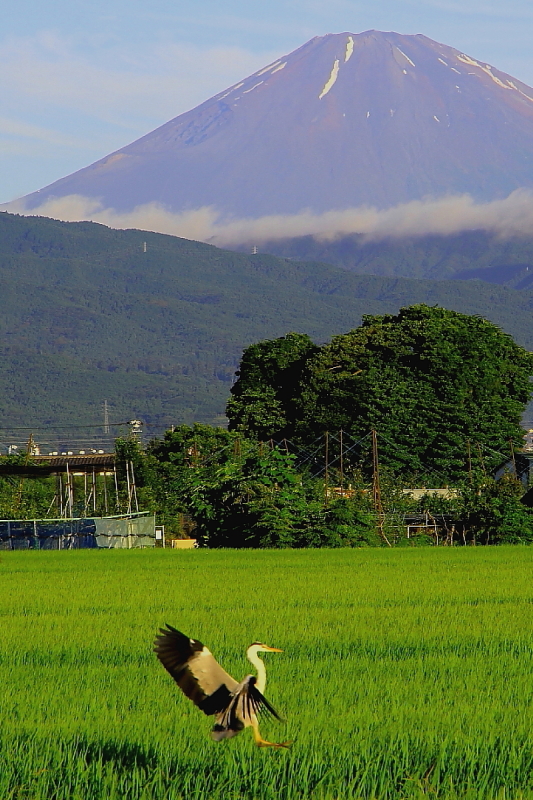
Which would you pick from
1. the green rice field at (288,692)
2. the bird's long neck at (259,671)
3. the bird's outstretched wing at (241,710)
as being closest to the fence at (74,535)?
the green rice field at (288,692)

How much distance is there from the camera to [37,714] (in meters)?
8.48

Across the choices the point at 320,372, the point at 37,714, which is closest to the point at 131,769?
the point at 37,714

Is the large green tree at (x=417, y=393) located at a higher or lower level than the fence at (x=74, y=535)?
higher

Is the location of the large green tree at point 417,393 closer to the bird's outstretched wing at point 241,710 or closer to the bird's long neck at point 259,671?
the bird's outstretched wing at point 241,710

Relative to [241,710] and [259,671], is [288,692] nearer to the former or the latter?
[241,710]

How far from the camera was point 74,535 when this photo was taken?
4000 cm

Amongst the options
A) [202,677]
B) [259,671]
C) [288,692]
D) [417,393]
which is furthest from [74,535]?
[259,671]

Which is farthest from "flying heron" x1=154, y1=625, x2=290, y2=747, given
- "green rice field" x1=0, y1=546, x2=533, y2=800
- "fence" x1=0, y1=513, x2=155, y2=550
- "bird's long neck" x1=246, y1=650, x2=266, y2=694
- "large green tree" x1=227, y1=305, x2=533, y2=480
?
"large green tree" x1=227, y1=305, x2=533, y2=480

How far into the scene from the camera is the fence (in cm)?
3957

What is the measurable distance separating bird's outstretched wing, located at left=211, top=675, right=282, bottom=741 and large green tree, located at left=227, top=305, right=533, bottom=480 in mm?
52766

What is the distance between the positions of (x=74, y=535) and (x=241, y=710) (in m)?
→ 34.4

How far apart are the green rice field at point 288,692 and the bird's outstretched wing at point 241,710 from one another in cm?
37

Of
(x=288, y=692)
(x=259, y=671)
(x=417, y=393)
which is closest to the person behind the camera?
(x=259, y=671)

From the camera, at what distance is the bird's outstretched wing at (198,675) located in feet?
21.0
